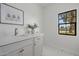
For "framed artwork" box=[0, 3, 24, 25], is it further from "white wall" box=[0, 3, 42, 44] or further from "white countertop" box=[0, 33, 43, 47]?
"white countertop" box=[0, 33, 43, 47]

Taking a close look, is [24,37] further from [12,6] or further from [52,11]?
[52,11]

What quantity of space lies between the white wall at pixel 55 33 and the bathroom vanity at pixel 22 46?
0.17 m

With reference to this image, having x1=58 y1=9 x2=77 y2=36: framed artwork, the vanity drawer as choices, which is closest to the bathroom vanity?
the vanity drawer

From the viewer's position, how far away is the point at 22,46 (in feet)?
3.92

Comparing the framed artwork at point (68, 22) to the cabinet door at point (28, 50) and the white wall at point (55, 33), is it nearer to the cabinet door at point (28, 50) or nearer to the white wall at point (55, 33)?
the white wall at point (55, 33)

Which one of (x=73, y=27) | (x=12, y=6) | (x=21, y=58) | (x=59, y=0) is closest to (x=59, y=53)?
(x=73, y=27)

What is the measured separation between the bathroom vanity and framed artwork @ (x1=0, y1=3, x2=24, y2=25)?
0.23 meters

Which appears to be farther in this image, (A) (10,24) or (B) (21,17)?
(B) (21,17)

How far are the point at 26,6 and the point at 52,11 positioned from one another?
1.33 ft

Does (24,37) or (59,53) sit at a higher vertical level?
(24,37)

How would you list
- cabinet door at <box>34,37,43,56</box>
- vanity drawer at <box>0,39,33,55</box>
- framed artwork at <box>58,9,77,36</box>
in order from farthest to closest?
cabinet door at <box>34,37,43,56</box> < framed artwork at <box>58,9,77,36</box> < vanity drawer at <box>0,39,33,55</box>

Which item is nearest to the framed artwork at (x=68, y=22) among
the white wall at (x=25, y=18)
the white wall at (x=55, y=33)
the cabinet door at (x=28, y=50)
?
the white wall at (x=55, y=33)

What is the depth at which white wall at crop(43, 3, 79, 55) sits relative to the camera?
1202mm

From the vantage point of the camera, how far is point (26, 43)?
125 centimetres
